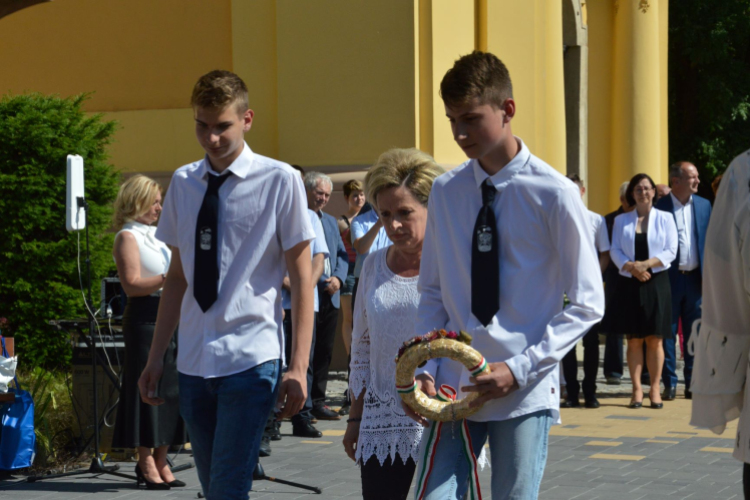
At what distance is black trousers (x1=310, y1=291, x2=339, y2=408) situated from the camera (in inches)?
383

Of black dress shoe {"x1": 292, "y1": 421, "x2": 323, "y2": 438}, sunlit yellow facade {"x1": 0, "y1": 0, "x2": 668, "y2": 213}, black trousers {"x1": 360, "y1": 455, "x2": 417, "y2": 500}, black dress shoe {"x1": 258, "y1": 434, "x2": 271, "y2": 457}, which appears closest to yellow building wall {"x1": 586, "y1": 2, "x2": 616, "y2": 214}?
sunlit yellow facade {"x1": 0, "y1": 0, "x2": 668, "y2": 213}

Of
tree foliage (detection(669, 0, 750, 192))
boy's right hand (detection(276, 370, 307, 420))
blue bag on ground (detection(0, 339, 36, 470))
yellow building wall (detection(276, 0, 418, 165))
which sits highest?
tree foliage (detection(669, 0, 750, 192))

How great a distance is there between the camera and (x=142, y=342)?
7086 mm

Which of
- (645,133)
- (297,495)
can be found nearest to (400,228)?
(297,495)

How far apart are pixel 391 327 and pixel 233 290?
1.89 ft

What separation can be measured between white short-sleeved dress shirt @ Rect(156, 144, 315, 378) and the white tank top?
282 centimetres

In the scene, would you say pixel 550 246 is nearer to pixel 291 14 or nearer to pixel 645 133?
pixel 291 14

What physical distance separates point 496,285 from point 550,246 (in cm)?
20

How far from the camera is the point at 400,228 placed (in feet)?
13.4

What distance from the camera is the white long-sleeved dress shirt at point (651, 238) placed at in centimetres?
1064

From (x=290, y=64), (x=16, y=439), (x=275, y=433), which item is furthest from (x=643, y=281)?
(x=16, y=439)

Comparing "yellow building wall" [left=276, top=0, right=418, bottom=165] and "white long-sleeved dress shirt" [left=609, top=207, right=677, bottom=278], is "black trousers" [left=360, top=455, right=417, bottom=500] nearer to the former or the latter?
"white long-sleeved dress shirt" [left=609, top=207, right=677, bottom=278]

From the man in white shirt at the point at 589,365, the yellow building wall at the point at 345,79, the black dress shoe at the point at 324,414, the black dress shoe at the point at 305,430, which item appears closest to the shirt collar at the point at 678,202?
the man in white shirt at the point at 589,365

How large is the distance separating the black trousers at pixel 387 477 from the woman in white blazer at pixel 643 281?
676cm
